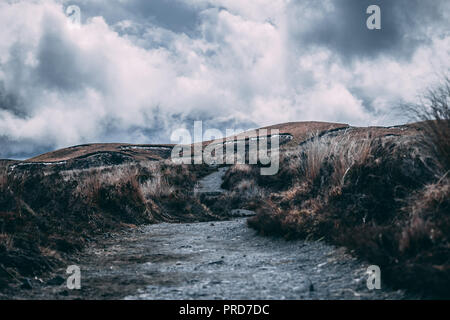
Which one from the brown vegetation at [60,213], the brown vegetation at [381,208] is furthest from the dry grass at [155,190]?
the brown vegetation at [381,208]

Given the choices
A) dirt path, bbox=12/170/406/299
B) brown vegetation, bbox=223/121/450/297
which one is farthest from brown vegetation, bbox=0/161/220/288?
brown vegetation, bbox=223/121/450/297

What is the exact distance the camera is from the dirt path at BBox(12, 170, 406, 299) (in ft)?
11.1

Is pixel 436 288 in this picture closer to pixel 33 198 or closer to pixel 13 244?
pixel 13 244

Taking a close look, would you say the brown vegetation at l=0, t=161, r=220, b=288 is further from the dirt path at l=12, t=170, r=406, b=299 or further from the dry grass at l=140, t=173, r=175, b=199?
the dirt path at l=12, t=170, r=406, b=299

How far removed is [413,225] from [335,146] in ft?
15.1

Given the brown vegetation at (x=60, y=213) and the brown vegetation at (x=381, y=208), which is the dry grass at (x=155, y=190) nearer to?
the brown vegetation at (x=60, y=213)

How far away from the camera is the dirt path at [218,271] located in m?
3.38

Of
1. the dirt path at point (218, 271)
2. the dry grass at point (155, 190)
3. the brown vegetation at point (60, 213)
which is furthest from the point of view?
the dry grass at point (155, 190)

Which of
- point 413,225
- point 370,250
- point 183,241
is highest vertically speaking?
point 413,225

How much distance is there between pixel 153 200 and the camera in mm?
11820

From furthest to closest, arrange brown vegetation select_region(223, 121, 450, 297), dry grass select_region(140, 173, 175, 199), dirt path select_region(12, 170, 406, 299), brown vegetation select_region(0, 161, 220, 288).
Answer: dry grass select_region(140, 173, 175, 199) → brown vegetation select_region(0, 161, 220, 288) → dirt path select_region(12, 170, 406, 299) → brown vegetation select_region(223, 121, 450, 297)

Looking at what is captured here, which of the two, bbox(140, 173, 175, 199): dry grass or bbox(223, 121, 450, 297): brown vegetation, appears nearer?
bbox(223, 121, 450, 297): brown vegetation

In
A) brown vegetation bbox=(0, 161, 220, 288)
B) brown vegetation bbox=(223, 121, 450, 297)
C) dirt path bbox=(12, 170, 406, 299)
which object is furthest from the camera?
brown vegetation bbox=(0, 161, 220, 288)
